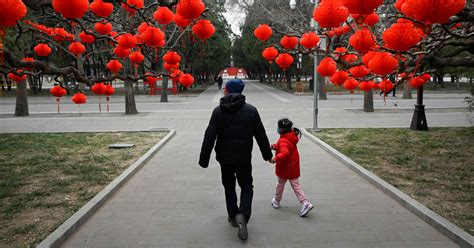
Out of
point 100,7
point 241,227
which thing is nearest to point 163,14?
point 100,7

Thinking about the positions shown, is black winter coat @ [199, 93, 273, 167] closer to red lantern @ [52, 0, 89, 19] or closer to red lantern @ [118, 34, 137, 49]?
red lantern @ [52, 0, 89, 19]

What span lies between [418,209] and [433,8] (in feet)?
8.86

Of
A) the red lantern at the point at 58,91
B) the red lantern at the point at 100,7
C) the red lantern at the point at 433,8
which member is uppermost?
the red lantern at the point at 100,7

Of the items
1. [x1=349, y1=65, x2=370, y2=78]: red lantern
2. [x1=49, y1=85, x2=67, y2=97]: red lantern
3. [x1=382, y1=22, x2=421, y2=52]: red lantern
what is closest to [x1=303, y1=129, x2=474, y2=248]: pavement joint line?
[x1=349, y1=65, x2=370, y2=78]: red lantern

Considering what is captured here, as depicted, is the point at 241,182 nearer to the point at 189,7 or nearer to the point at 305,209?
the point at 305,209

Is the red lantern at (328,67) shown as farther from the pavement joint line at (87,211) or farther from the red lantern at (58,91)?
the red lantern at (58,91)

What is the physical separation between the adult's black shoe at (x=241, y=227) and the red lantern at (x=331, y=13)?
2.58m

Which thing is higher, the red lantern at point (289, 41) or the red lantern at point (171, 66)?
the red lantern at point (289, 41)

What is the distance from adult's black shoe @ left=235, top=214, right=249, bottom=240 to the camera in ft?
13.0

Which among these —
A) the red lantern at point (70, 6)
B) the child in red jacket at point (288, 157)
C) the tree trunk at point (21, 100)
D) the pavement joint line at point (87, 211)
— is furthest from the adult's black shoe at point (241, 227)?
the tree trunk at point (21, 100)

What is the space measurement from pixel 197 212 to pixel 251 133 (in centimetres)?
154

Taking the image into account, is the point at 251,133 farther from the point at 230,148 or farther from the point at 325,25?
the point at 325,25

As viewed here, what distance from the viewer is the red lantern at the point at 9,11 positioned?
354 cm

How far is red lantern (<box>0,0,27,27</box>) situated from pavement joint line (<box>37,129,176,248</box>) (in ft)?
7.53
